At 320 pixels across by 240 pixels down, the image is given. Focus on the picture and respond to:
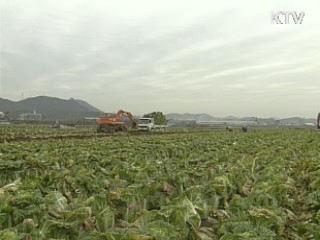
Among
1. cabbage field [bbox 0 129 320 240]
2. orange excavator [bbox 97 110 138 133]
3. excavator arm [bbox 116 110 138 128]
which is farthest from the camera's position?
excavator arm [bbox 116 110 138 128]

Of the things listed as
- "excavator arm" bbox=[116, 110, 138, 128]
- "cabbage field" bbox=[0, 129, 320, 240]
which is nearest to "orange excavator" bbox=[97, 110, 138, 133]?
"excavator arm" bbox=[116, 110, 138, 128]

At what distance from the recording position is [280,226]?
4473 millimetres

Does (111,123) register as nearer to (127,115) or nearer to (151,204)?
(127,115)

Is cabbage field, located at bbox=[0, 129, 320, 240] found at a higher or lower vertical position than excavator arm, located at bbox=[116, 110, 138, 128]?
lower

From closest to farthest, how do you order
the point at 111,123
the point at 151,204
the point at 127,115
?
→ the point at 151,204, the point at 111,123, the point at 127,115

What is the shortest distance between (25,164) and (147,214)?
5294 millimetres

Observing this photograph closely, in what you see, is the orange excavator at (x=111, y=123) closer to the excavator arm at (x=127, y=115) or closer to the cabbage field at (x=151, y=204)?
the excavator arm at (x=127, y=115)

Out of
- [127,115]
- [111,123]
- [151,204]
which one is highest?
[127,115]

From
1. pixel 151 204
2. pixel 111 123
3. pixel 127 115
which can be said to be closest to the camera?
pixel 151 204

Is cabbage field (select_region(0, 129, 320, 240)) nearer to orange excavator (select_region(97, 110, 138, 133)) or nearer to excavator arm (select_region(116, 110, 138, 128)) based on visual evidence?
orange excavator (select_region(97, 110, 138, 133))

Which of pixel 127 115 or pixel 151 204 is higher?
pixel 127 115

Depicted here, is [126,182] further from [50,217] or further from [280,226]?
[280,226]

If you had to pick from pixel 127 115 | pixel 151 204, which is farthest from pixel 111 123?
pixel 151 204

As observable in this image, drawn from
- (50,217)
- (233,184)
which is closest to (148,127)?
(233,184)
